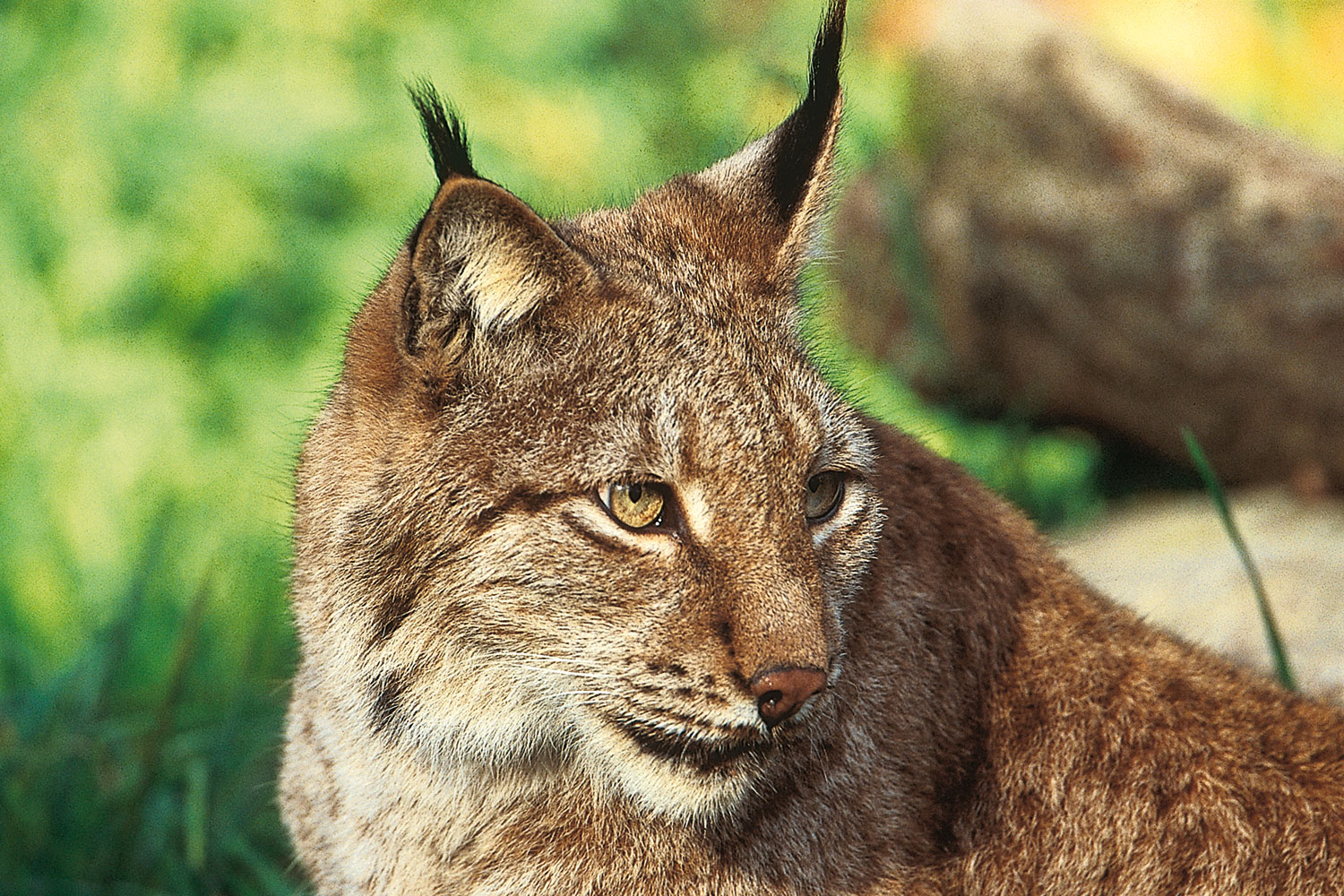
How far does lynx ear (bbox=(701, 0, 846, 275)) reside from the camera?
344 centimetres

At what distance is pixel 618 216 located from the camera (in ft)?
12.2

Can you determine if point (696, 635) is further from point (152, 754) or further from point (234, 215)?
point (234, 215)

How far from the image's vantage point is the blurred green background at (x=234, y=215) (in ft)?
22.8

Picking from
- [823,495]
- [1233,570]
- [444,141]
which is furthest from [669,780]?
[1233,570]

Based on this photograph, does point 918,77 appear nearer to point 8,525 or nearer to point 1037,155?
point 1037,155

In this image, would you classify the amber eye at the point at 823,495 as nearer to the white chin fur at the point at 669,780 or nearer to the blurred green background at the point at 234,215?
the white chin fur at the point at 669,780

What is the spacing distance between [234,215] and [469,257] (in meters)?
5.81

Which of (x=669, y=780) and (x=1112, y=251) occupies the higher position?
(x=1112, y=251)

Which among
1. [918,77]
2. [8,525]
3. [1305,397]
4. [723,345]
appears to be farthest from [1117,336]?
[8,525]

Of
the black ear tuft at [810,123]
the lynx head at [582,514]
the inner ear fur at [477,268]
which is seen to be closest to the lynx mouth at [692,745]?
the lynx head at [582,514]

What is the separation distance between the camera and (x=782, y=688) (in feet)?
9.27

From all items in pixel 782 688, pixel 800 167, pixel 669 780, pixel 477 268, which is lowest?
pixel 669 780

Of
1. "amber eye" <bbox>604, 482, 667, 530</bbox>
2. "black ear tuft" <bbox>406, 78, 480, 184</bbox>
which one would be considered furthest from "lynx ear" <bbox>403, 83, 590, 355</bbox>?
"amber eye" <bbox>604, 482, 667, 530</bbox>

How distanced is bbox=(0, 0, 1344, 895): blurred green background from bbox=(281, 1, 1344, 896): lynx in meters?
2.68
